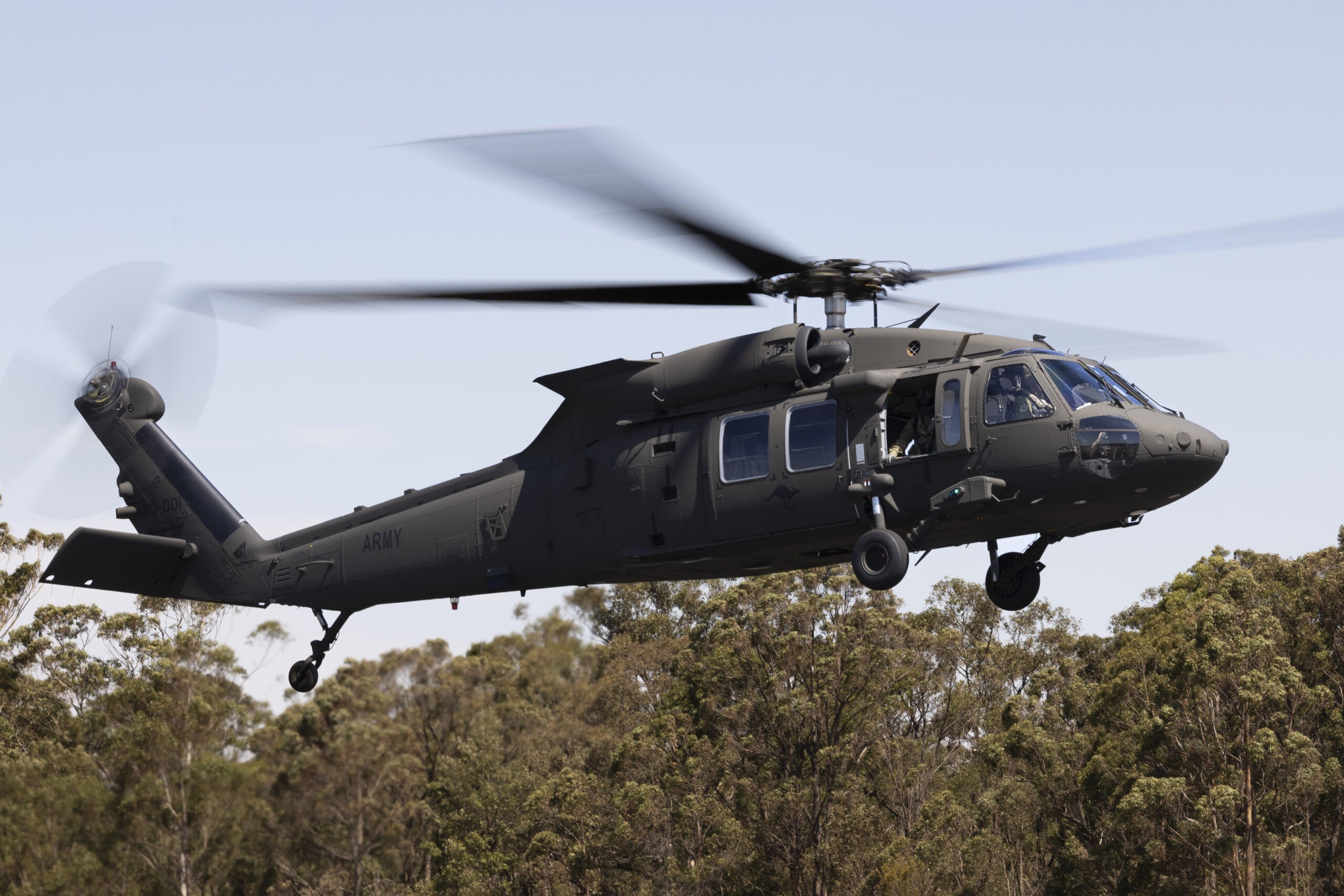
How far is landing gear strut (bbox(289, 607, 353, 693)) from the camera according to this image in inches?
748

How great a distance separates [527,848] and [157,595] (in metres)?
28.1

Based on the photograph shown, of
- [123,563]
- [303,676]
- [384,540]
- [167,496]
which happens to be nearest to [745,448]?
[384,540]

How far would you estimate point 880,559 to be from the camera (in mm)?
14297

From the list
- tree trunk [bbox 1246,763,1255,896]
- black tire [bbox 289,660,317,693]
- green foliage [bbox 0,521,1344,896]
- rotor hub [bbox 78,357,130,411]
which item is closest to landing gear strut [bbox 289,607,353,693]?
black tire [bbox 289,660,317,693]

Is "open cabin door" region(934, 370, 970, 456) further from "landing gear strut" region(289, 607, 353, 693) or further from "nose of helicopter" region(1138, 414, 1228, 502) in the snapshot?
"landing gear strut" region(289, 607, 353, 693)

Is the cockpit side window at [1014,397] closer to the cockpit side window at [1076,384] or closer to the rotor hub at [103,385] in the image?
the cockpit side window at [1076,384]

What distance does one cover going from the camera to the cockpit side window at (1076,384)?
47.0 ft

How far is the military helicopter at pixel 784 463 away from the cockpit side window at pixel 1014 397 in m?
0.02

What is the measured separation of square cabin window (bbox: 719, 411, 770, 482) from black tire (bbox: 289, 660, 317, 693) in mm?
6878

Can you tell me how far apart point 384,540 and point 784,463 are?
6.16 m

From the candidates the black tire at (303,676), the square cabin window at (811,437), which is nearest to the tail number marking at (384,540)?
the black tire at (303,676)

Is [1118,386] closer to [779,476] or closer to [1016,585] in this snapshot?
[1016,585]

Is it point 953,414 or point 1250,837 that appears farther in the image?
point 1250,837

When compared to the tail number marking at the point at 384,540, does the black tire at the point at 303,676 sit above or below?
below
